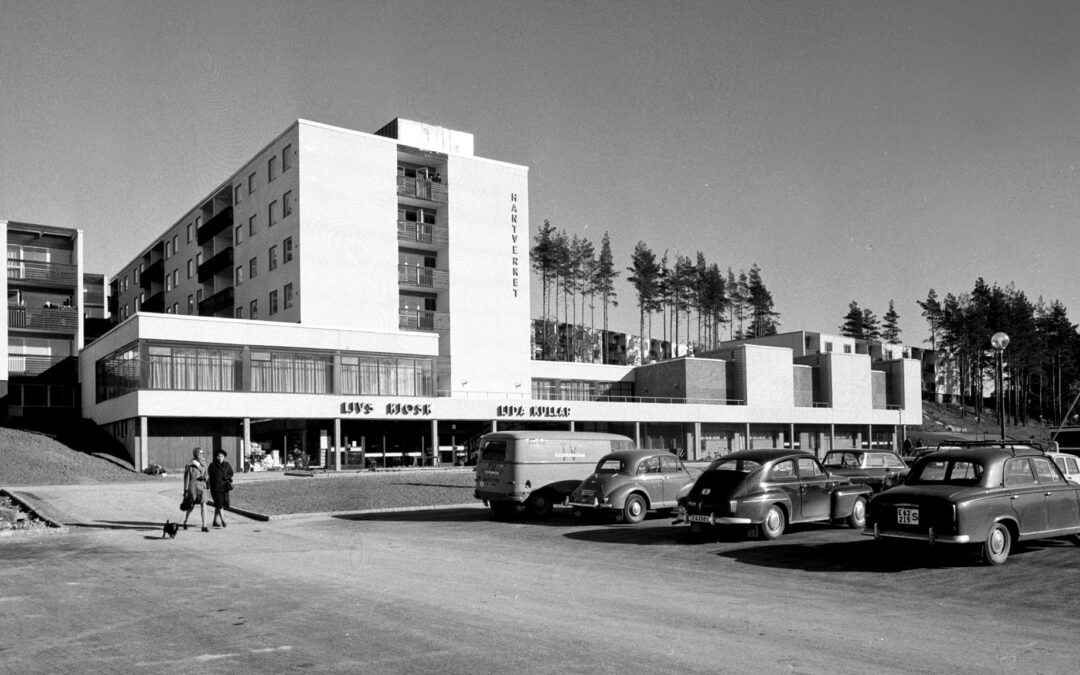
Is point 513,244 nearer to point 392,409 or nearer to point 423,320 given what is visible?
point 423,320

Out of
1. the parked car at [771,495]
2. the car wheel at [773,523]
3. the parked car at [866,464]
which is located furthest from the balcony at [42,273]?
the car wheel at [773,523]

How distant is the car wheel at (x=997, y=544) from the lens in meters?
13.0

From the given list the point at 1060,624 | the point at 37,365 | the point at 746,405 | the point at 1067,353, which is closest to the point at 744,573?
the point at 1060,624

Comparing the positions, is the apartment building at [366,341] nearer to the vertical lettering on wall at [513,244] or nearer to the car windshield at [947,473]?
the vertical lettering on wall at [513,244]

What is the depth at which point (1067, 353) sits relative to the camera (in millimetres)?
111188

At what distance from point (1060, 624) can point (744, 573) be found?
4.53m

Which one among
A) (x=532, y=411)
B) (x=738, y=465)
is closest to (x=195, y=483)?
(x=738, y=465)

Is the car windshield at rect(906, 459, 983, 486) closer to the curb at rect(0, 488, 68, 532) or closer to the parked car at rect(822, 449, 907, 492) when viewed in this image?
the parked car at rect(822, 449, 907, 492)

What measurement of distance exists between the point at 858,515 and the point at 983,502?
214 inches

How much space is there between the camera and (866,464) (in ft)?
77.4

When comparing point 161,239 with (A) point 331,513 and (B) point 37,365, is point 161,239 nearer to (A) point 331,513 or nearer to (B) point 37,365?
(B) point 37,365

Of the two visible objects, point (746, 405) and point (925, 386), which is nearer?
point (746, 405)

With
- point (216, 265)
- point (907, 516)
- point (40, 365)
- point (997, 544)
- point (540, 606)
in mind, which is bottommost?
point (540, 606)

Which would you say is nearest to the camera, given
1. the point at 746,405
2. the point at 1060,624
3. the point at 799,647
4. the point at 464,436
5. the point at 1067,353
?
the point at 799,647
